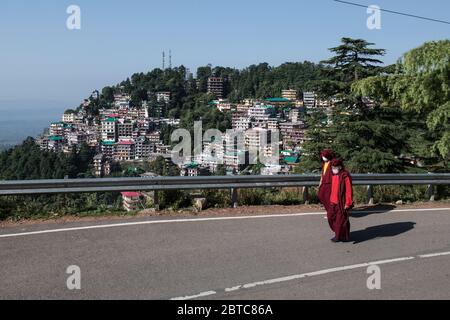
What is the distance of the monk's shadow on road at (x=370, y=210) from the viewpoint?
9.80 meters

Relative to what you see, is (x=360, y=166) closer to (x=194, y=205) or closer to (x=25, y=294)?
(x=194, y=205)

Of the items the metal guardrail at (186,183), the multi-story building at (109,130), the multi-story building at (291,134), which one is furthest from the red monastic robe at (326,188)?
the multi-story building at (109,130)

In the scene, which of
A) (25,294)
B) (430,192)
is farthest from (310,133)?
(25,294)

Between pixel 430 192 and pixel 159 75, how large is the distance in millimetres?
102024

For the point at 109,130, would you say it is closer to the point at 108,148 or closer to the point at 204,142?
the point at 108,148

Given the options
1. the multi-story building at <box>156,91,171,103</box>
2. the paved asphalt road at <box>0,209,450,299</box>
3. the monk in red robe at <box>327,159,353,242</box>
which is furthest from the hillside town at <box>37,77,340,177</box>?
the monk in red robe at <box>327,159,353,242</box>

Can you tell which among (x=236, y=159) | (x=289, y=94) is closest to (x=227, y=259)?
(x=236, y=159)

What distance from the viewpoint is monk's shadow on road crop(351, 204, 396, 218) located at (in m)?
9.80

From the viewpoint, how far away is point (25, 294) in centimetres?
525

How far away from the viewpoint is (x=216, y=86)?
356 feet

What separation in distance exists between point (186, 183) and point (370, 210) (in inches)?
147

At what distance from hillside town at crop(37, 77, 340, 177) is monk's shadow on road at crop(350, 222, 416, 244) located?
6942 millimetres

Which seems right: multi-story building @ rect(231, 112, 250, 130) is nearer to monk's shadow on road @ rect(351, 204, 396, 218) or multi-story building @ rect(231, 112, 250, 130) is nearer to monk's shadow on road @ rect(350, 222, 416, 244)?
monk's shadow on road @ rect(351, 204, 396, 218)
